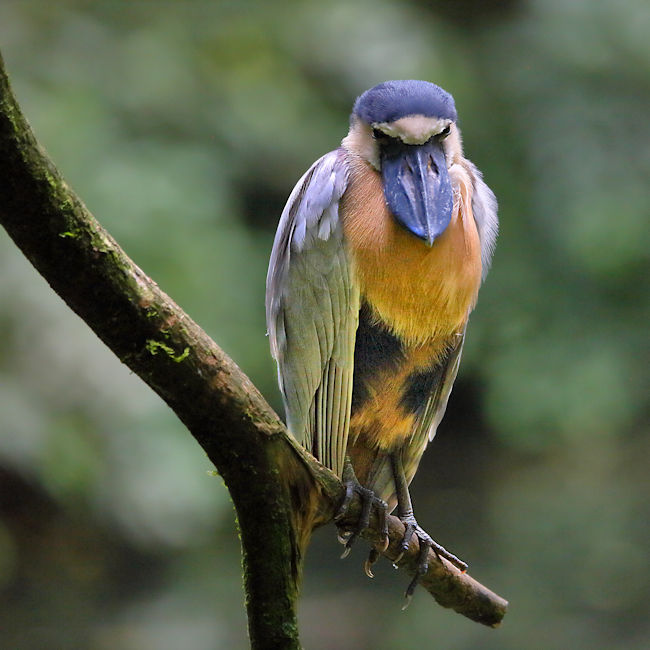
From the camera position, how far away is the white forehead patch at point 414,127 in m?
2.00

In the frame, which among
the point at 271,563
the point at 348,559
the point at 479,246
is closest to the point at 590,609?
the point at 348,559

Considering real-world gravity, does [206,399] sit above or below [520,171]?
below

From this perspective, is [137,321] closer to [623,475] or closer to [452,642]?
[452,642]

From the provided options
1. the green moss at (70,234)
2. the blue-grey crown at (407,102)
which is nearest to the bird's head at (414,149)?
the blue-grey crown at (407,102)

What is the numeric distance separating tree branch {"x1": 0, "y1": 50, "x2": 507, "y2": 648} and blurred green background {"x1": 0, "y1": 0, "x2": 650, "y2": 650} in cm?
256

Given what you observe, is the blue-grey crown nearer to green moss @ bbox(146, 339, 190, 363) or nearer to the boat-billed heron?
the boat-billed heron

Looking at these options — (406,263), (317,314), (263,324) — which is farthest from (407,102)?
(263,324)

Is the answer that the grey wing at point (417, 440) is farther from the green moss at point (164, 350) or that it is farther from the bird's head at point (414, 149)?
the green moss at point (164, 350)

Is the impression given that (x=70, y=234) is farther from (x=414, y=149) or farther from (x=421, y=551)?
(x=421, y=551)

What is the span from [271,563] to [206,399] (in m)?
0.39

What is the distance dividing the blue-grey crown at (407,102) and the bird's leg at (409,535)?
87cm

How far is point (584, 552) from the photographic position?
16.2 feet

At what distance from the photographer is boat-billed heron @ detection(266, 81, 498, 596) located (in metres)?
2.01

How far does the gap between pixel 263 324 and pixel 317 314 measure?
3.28m
